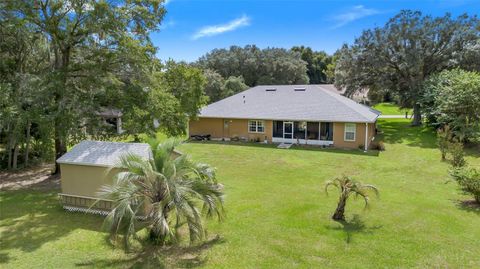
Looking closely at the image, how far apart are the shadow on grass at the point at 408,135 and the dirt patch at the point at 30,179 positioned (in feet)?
78.3

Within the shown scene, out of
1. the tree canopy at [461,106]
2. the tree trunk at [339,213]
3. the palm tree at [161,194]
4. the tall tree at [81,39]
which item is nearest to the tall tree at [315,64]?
the tree canopy at [461,106]

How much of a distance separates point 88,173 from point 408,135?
26625mm

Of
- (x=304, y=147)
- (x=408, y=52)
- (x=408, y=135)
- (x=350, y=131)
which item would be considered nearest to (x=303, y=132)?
(x=304, y=147)

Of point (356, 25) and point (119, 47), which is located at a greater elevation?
point (356, 25)

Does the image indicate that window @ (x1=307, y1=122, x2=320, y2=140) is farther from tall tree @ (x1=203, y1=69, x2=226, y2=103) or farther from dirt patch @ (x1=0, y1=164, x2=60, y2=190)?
tall tree @ (x1=203, y1=69, x2=226, y2=103)

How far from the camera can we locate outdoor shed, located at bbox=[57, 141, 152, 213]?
1170 cm

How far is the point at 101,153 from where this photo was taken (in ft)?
40.0

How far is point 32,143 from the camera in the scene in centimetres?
2094

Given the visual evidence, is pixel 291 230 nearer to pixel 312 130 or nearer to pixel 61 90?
pixel 61 90

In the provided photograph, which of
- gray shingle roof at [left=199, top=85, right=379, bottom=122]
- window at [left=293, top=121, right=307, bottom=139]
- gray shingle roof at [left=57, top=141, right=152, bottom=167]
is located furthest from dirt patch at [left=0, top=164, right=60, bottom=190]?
window at [left=293, top=121, right=307, bottom=139]

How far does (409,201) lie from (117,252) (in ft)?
35.2

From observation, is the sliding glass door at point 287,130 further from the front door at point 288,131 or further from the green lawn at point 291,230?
the green lawn at point 291,230

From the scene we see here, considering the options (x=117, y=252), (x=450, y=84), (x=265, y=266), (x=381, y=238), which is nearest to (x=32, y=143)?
(x=117, y=252)

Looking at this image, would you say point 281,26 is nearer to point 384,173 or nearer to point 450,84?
point 450,84
